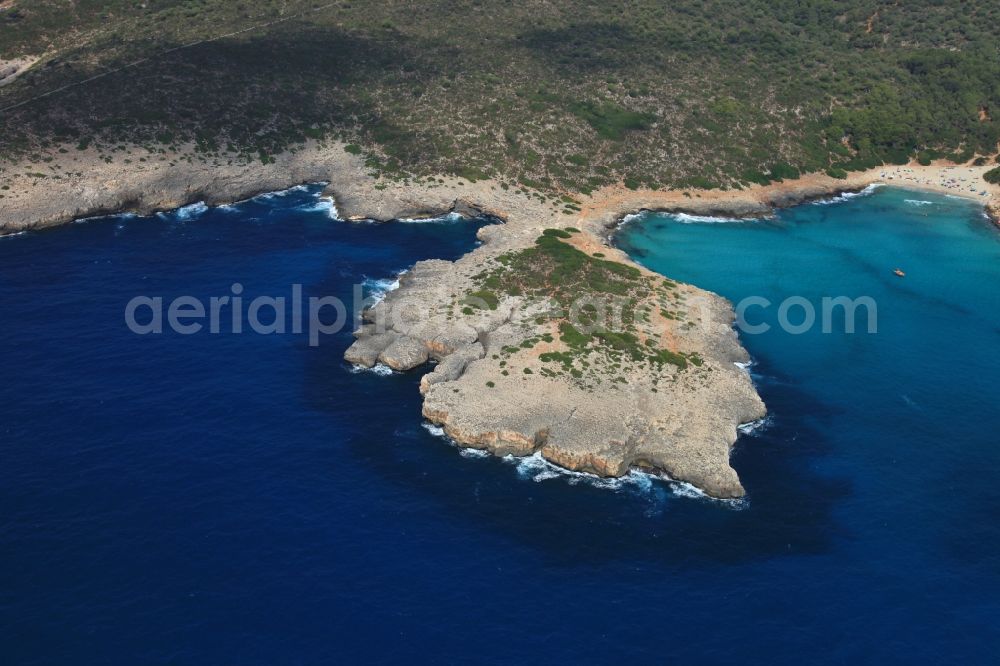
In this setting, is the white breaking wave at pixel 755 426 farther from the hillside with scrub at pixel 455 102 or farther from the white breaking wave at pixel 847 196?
the white breaking wave at pixel 847 196

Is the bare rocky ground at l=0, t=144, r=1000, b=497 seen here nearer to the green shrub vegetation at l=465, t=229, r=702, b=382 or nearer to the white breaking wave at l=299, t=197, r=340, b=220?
the green shrub vegetation at l=465, t=229, r=702, b=382

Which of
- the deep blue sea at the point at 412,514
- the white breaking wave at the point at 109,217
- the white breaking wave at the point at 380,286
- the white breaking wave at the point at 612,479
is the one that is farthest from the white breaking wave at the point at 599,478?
the white breaking wave at the point at 109,217

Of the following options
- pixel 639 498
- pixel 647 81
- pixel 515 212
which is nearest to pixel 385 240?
pixel 515 212

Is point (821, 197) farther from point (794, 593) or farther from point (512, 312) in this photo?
point (794, 593)

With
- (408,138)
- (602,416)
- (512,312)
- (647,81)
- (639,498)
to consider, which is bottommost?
(639,498)

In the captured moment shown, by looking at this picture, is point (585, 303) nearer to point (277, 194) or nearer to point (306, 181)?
point (277, 194)

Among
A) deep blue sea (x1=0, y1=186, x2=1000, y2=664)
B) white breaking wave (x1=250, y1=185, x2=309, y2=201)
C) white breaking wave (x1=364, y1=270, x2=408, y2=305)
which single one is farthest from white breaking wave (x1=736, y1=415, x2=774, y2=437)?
white breaking wave (x1=250, y1=185, x2=309, y2=201)
